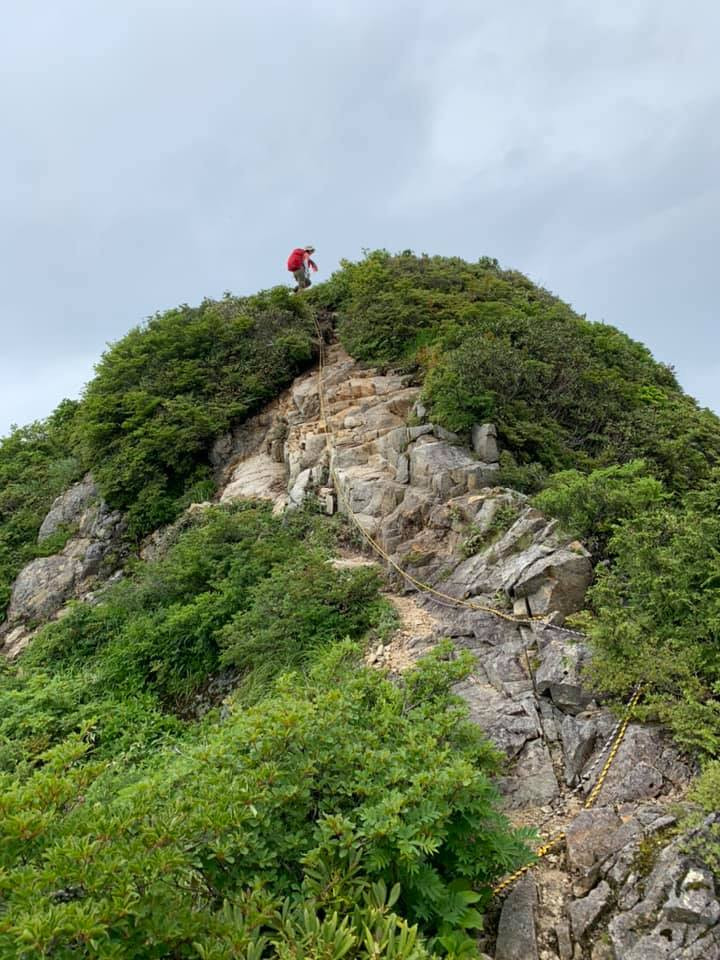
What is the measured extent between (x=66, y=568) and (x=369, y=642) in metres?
8.44

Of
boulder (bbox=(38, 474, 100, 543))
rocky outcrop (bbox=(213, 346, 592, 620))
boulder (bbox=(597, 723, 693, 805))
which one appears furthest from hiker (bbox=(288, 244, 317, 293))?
boulder (bbox=(597, 723, 693, 805))

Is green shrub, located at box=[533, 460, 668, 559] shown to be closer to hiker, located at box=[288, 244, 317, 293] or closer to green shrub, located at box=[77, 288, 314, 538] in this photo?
green shrub, located at box=[77, 288, 314, 538]

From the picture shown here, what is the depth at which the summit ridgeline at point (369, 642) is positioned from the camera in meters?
3.07

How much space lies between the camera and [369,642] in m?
7.24

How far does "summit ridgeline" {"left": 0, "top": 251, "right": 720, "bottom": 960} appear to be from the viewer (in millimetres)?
3070

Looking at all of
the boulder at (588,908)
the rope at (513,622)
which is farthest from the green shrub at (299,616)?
the boulder at (588,908)

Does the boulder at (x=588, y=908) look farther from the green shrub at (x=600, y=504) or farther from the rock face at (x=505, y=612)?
the green shrub at (x=600, y=504)

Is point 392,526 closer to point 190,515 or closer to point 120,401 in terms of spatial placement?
point 190,515

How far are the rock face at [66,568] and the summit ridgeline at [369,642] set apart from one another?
9 cm

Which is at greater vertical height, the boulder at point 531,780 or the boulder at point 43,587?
the boulder at point 43,587

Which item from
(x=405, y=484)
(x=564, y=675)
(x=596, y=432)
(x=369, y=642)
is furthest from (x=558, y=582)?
(x=596, y=432)

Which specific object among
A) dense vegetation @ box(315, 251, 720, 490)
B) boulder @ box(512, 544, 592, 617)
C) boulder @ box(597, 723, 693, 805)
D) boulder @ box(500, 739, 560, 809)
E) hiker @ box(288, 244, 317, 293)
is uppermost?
hiker @ box(288, 244, 317, 293)

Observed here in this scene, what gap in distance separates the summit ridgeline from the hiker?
8.08ft

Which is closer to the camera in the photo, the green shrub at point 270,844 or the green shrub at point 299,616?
the green shrub at point 270,844
